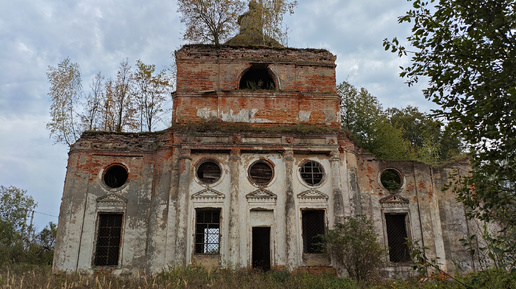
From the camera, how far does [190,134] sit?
552 inches

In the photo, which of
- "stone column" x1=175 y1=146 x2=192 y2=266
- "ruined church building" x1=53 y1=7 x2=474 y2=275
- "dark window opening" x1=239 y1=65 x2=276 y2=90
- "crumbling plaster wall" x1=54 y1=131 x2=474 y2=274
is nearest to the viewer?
"stone column" x1=175 y1=146 x2=192 y2=266

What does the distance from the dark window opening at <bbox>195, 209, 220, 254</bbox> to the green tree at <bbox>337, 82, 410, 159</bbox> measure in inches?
477

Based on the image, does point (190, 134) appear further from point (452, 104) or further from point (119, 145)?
point (452, 104)

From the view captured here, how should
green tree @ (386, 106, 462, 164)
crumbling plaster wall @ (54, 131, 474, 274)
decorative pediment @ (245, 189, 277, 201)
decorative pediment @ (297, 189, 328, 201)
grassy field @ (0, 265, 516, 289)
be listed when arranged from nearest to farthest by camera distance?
grassy field @ (0, 265, 516, 289) → crumbling plaster wall @ (54, 131, 474, 274) → decorative pediment @ (245, 189, 277, 201) → decorative pediment @ (297, 189, 328, 201) → green tree @ (386, 106, 462, 164)

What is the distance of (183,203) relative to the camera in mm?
13188

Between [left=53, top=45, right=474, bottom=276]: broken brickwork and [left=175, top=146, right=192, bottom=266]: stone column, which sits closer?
[left=175, top=146, right=192, bottom=266]: stone column

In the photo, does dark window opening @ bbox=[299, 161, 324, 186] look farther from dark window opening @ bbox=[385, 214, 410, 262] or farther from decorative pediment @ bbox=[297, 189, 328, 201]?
dark window opening @ bbox=[385, 214, 410, 262]

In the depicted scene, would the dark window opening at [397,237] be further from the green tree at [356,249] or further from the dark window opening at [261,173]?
the dark window opening at [261,173]

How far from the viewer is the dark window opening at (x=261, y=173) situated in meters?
14.0

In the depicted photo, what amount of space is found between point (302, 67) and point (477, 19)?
10.1 m

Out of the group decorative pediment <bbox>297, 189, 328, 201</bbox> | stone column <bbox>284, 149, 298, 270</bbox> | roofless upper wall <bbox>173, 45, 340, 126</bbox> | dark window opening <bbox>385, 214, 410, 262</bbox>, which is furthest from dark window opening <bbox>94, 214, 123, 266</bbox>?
dark window opening <bbox>385, 214, 410, 262</bbox>

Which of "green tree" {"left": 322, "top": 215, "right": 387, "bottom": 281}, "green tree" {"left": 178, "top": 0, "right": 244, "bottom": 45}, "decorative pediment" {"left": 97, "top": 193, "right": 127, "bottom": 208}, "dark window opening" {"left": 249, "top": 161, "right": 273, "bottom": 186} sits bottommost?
A: "green tree" {"left": 322, "top": 215, "right": 387, "bottom": 281}

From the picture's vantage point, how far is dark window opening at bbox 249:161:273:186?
553 inches

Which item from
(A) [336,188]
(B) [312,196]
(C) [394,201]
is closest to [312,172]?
(B) [312,196]
